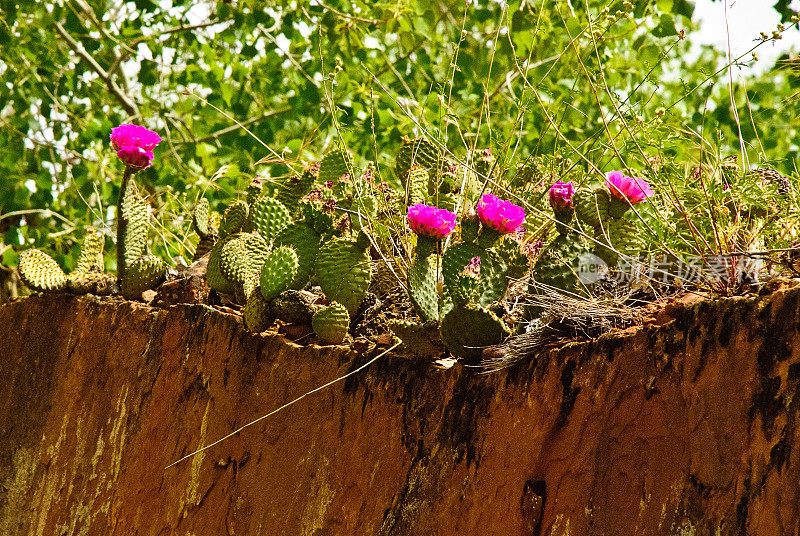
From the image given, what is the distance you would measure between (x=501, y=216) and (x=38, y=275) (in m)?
2.26

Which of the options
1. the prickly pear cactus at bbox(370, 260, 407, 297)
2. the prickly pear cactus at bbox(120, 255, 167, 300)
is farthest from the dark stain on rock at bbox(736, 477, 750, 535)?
the prickly pear cactus at bbox(120, 255, 167, 300)

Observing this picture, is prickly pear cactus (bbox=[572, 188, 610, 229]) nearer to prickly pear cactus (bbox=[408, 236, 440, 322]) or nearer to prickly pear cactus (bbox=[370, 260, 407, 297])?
prickly pear cactus (bbox=[408, 236, 440, 322])

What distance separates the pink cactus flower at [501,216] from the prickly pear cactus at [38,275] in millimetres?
2150

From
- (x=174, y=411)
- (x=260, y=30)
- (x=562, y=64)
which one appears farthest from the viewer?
(x=260, y=30)

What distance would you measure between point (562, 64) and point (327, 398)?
278 centimetres

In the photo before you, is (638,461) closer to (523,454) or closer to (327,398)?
(523,454)

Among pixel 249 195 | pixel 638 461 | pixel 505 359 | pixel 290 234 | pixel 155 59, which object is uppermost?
pixel 155 59

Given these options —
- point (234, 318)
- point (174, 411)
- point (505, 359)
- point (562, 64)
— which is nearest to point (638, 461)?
point (505, 359)

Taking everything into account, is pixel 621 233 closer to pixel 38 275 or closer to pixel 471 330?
pixel 471 330

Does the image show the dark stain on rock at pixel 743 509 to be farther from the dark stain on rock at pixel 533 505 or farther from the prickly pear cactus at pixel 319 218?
the prickly pear cactus at pixel 319 218

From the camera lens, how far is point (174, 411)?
2.50 metres

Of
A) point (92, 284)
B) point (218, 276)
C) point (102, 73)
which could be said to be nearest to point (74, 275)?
point (92, 284)

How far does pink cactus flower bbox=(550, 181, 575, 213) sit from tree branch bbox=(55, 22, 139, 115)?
419 cm

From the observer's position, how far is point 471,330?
64.9 inches
